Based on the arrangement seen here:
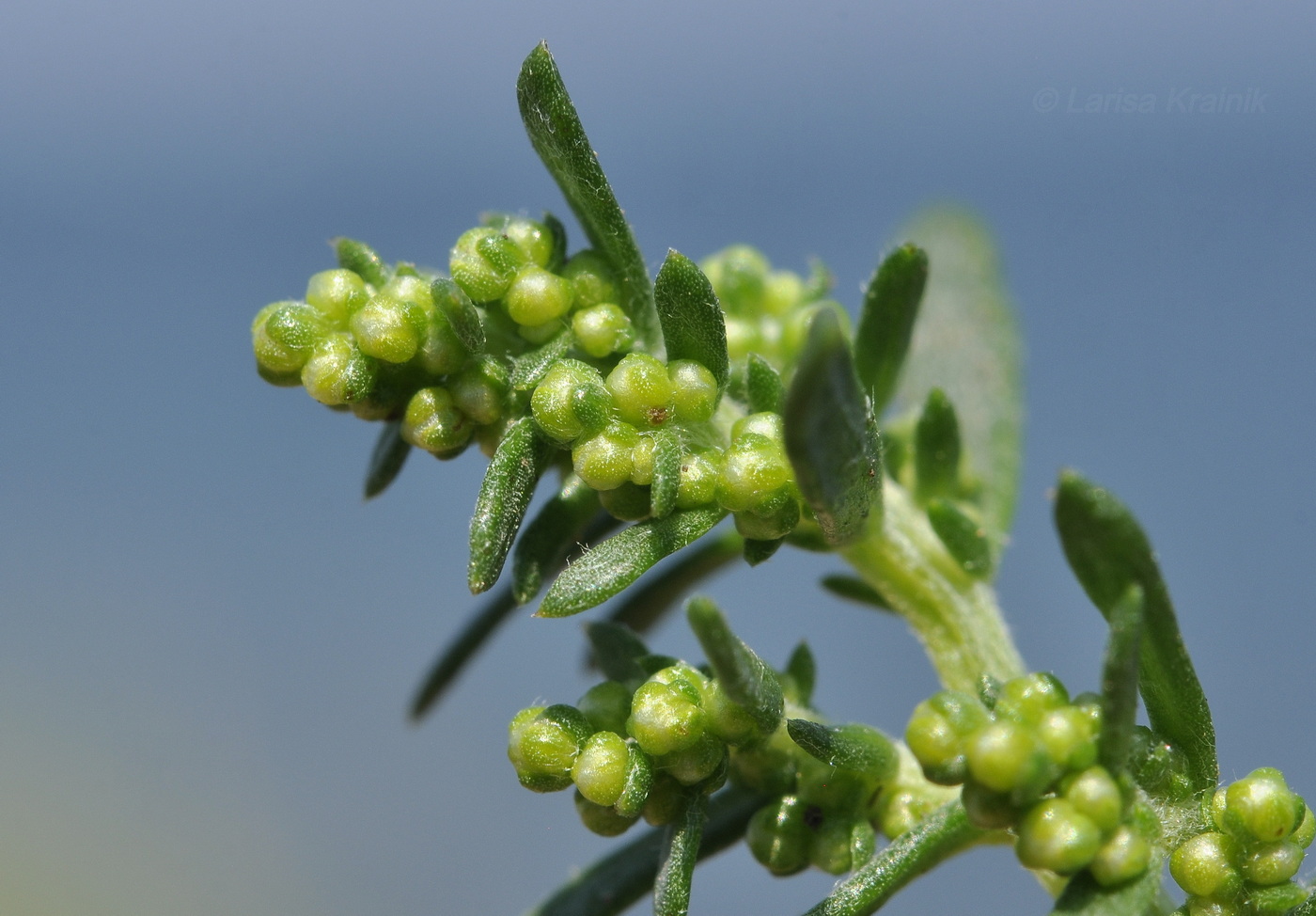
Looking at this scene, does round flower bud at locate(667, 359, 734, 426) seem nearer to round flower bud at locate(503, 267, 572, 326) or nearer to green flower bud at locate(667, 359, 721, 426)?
green flower bud at locate(667, 359, 721, 426)

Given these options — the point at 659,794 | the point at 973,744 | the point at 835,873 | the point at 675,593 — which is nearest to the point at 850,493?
the point at 973,744

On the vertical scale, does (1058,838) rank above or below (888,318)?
below

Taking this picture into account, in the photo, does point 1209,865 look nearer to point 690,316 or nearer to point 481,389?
point 690,316

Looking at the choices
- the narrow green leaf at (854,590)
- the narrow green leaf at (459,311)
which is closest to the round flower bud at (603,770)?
the narrow green leaf at (459,311)

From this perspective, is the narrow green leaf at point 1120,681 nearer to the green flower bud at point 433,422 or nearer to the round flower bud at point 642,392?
the round flower bud at point 642,392

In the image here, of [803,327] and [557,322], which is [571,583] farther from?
[803,327]

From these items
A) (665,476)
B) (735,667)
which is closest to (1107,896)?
(735,667)
